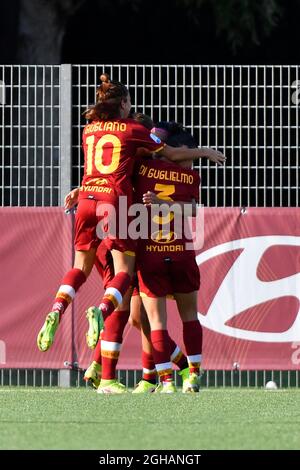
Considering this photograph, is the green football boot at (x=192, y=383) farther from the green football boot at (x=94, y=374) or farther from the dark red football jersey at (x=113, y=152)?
the dark red football jersey at (x=113, y=152)

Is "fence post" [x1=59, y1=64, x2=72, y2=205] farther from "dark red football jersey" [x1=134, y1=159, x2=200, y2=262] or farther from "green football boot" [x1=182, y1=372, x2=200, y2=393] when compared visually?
"green football boot" [x1=182, y1=372, x2=200, y2=393]

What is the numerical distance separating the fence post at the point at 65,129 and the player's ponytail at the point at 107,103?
2.36 metres

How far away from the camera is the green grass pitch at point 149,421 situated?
23.0 ft

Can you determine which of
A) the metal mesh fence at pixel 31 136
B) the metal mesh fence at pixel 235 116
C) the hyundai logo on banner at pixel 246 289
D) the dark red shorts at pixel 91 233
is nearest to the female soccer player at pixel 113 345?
the dark red shorts at pixel 91 233

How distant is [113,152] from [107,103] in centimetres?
32

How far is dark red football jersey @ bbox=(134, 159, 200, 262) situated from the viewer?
33.4 feet

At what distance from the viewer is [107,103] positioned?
9867 millimetres

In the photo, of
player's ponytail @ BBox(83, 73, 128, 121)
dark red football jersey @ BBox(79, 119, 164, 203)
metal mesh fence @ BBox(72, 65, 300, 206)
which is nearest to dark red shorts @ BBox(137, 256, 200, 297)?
dark red football jersey @ BBox(79, 119, 164, 203)

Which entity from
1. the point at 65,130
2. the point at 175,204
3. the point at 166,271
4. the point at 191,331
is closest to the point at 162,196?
the point at 175,204

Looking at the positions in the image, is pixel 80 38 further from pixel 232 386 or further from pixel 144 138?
pixel 144 138

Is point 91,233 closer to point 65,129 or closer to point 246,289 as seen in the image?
point 246,289

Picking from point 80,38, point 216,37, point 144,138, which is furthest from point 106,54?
point 144,138

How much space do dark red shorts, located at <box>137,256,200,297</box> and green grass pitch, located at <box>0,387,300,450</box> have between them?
2.30ft
